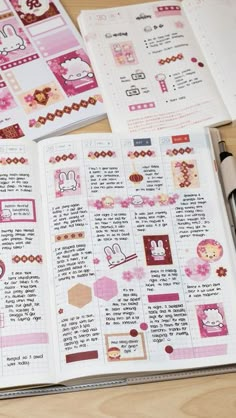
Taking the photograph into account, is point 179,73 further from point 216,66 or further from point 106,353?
point 106,353

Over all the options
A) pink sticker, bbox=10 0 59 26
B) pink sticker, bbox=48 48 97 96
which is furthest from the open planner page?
pink sticker, bbox=10 0 59 26

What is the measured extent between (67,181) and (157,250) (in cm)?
16

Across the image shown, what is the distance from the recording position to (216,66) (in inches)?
36.6

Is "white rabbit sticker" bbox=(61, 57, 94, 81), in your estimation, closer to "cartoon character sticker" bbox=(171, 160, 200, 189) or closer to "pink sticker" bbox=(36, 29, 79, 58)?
"pink sticker" bbox=(36, 29, 79, 58)

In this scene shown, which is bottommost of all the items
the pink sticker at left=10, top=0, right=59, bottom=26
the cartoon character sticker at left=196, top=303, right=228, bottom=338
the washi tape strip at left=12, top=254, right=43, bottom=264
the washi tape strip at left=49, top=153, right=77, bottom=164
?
the cartoon character sticker at left=196, top=303, right=228, bottom=338

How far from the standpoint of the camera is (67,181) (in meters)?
0.81

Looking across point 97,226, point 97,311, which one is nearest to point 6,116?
point 97,226

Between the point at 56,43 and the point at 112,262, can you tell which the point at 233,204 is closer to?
the point at 112,262

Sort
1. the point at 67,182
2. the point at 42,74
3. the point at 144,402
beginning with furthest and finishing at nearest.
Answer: the point at 42,74
the point at 67,182
the point at 144,402

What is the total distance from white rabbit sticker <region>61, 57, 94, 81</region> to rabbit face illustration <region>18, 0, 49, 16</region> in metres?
0.12

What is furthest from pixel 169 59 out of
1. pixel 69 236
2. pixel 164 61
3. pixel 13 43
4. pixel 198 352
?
pixel 198 352

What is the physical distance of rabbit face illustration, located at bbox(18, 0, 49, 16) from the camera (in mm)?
980

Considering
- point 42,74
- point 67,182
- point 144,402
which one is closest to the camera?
point 144,402

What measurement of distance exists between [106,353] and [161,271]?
129mm
